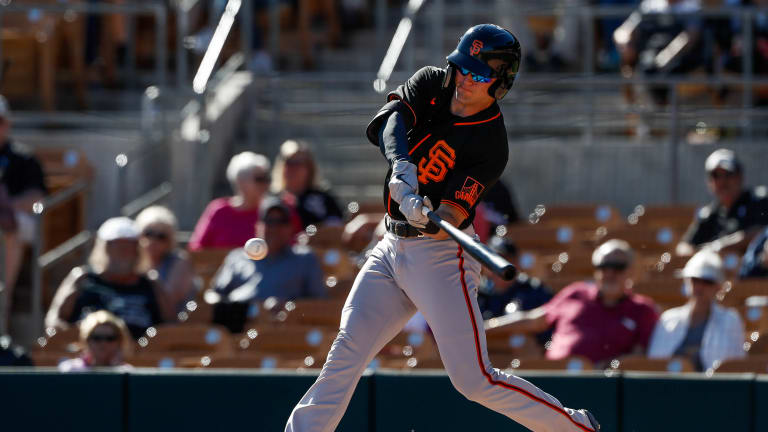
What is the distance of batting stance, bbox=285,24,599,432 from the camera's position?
5.45 meters

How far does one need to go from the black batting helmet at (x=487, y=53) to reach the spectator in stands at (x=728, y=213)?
13.0ft

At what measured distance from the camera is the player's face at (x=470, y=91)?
5.48 m

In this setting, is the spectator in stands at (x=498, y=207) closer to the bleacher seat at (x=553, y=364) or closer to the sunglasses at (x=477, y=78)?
the bleacher seat at (x=553, y=364)

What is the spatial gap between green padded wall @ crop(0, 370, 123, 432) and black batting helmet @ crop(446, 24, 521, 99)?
2.48 m

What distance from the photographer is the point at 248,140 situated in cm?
1156

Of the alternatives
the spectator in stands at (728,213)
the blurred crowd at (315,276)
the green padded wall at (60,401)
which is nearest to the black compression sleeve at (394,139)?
the green padded wall at (60,401)

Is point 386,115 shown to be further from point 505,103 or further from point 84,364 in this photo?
point 505,103

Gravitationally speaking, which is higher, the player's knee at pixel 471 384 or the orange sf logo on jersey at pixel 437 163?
the orange sf logo on jersey at pixel 437 163

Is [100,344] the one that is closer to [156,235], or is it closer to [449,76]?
[156,235]

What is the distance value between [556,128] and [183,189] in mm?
3039

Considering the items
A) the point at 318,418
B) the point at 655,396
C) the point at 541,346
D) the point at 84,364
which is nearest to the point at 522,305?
the point at 541,346

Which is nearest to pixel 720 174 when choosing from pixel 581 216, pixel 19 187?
pixel 581 216

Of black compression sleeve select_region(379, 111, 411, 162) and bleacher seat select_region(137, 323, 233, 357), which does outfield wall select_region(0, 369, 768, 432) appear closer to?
bleacher seat select_region(137, 323, 233, 357)

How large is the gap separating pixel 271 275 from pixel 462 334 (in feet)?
11.5
